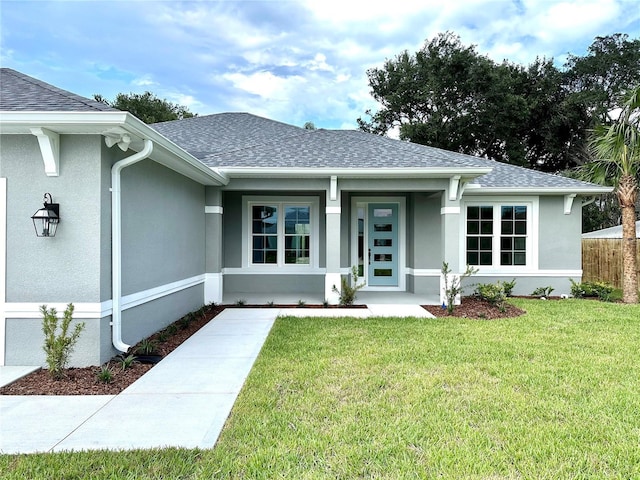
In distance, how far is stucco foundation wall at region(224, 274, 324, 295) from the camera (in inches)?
395

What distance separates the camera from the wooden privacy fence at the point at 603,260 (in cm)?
1194

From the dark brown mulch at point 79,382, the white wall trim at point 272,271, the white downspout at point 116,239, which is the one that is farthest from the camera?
the white wall trim at point 272,271

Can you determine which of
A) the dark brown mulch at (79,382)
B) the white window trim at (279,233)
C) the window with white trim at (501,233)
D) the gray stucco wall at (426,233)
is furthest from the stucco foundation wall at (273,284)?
the dark brown mulch at (79,382)

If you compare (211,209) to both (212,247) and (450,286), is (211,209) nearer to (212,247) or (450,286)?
(212,247)

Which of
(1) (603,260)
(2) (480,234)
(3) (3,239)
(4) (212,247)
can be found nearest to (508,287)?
(2) (480,234)

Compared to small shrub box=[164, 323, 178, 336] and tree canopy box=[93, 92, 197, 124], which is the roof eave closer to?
small shrub box=[164, 323, 178, 336]

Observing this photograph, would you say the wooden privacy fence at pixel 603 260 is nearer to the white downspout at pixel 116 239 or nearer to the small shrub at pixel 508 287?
the small shrub at pixel 508 287

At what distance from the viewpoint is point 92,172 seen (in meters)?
4.36

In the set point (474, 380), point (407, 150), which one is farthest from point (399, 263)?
point (474, 380)

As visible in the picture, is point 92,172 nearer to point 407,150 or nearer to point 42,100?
point 42,100

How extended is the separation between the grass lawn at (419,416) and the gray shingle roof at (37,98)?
11.2 ft

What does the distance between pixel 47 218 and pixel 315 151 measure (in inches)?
239

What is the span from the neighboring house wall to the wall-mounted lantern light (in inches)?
2.5

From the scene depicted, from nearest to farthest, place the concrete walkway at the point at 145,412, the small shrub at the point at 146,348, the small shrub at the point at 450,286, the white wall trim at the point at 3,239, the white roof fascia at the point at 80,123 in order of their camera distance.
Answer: the concrete walkway at the point at 145,412, the white roof fascia at the point at 80,123, the white wall trim at the point at 3,239, the small shrub at the point at 146,348, the small shrub at the point at 450,286
